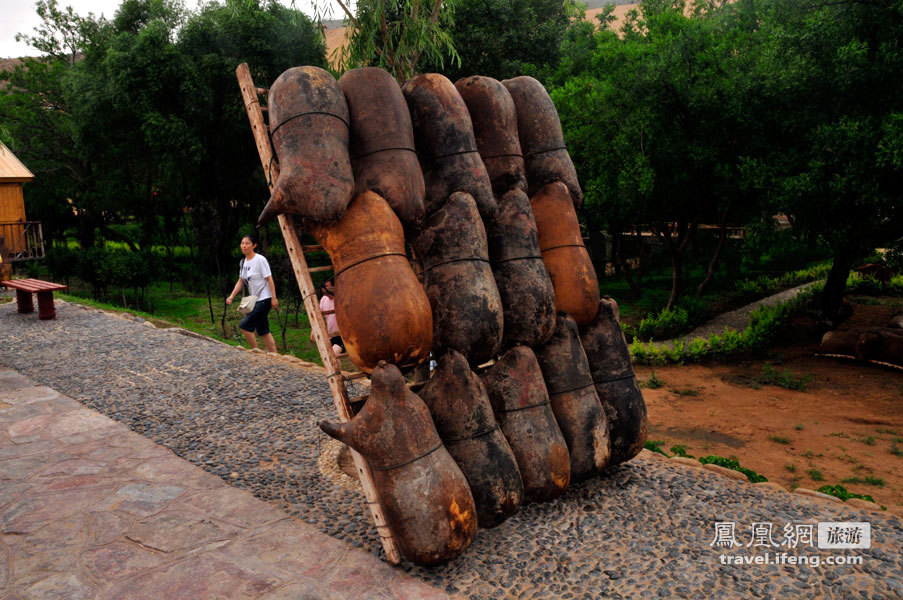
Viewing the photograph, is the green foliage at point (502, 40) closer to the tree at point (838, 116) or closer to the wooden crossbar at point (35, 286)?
the tree at point (838, 116)

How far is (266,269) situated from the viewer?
7977mm

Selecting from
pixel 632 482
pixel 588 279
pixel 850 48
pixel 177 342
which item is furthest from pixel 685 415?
pixel 177 342

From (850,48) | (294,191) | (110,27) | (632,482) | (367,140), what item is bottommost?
(632,482)

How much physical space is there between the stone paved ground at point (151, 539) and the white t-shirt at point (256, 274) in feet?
9.95

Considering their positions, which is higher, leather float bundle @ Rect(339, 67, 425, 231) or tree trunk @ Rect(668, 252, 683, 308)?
leather float bundle @ Rect(339, 67, 425, 231)

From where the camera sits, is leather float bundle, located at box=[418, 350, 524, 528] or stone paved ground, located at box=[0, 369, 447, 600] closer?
stone paved ground, located at box=[0, 369, 447, 600]

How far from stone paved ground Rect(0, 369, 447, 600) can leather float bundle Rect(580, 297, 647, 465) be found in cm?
197

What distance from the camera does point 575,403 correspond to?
445cm

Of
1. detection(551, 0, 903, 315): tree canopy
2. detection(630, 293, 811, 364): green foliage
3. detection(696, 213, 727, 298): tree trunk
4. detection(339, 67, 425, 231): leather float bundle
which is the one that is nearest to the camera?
detection(339, 67, 425, 231): leather float bundle

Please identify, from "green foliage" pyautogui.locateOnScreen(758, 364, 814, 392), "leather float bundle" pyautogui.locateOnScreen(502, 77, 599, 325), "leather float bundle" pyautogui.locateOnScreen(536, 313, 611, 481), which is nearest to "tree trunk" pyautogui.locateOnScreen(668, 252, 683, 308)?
"green foliage" pyautogui.locateOnScreen(758, 364, 814, 392)

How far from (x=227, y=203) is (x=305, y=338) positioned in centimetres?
1034

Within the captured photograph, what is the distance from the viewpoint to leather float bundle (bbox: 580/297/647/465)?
185 inches

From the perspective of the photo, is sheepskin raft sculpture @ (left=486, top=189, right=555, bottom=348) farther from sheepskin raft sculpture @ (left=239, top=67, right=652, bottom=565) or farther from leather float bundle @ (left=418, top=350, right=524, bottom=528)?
leather float bundle @ (left=418, top=350, right=524, bottom=528)

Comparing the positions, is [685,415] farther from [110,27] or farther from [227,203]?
[110,27]
